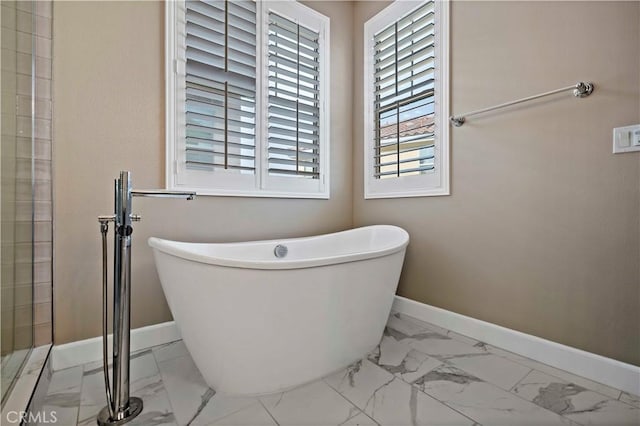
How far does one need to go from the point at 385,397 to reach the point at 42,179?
1.86m

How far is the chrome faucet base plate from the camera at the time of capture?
1.12 meters

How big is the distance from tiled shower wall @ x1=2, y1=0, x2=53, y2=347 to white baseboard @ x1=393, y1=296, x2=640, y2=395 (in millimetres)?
2159

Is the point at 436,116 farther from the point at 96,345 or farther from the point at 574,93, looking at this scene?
the point at 96,345

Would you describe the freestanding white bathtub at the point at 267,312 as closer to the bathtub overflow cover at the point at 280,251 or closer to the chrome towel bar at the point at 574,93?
the bathtub overflow cover at the point at 280,251

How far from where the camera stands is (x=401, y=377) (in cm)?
143

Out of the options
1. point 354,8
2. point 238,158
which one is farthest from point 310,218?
point 354,8

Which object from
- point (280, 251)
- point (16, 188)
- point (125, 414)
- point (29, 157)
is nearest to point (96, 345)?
point (125, 414)

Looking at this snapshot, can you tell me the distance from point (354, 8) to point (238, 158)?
178cm

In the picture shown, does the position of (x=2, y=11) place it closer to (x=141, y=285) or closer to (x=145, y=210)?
(x=145, y=210)

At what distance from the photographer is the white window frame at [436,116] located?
1971 mm

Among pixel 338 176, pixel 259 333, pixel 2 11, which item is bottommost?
pixel 259 333

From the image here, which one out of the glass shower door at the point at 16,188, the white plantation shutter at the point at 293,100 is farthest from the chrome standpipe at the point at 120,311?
the white plantation shutter at the point at 293,100

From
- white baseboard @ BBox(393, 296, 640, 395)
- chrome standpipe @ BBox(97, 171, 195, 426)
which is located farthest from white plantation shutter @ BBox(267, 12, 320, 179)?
white baseboard @ BBox(393, 296, 640, 395)

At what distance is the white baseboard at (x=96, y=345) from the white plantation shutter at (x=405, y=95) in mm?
1822
